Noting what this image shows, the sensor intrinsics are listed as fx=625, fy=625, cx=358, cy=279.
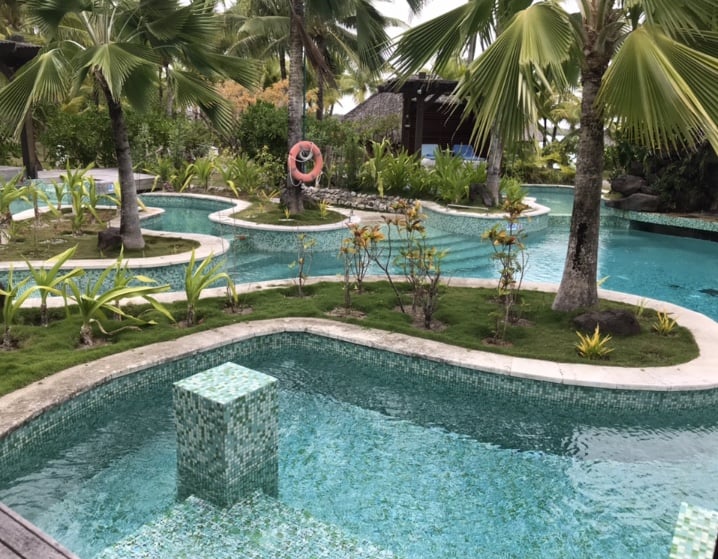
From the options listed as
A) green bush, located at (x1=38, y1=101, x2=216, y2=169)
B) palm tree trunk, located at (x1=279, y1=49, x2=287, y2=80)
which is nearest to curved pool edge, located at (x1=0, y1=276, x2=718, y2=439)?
green bush, located at (x1=38, y1=101, x2=216, y2=169)

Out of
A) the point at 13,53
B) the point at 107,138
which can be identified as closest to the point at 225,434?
the point at 13,53

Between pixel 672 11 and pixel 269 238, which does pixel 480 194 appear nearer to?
pixel 269 238

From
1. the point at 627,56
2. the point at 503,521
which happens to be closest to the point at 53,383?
the point at 503,521

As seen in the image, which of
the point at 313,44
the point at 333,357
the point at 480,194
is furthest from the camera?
the point at 480,194

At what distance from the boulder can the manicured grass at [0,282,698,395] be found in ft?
31.0

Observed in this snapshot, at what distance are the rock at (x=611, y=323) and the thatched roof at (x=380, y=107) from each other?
70.7ft

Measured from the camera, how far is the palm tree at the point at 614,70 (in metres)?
4.50

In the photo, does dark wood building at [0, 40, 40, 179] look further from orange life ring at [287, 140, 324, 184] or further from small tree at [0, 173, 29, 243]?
orange life ring at [287, 140, 324, 184]

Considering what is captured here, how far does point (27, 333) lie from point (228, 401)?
136 inches

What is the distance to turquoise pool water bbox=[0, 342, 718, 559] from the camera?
153 inches

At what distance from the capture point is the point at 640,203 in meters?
16.0

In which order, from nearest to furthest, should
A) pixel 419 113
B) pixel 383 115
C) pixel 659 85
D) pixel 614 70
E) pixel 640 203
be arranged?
pixel 659 85
pixel 614 70
pixel 640 203
pixel 419 113
pixel 383 115

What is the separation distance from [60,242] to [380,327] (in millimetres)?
5839

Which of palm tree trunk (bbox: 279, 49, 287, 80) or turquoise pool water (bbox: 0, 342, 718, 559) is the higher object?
palm tree trunk (bbox: 279, 49, 287, 80)
